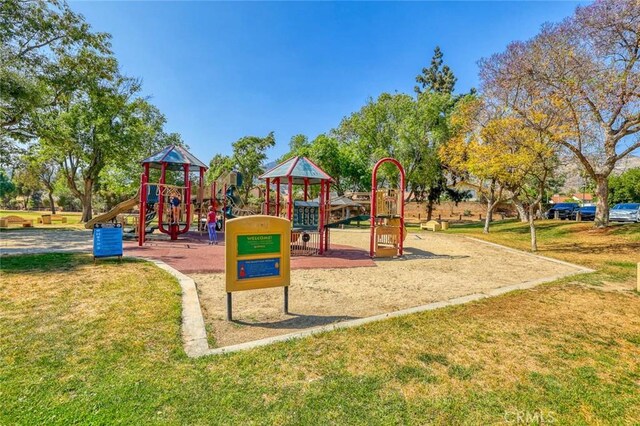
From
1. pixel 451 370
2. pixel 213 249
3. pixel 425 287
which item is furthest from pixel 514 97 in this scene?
pixel 451 370

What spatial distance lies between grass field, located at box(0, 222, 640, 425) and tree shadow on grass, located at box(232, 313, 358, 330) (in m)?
0.56

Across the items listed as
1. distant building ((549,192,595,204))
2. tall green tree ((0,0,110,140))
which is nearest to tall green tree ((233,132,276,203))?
tall green tree ((0,0,110,140))

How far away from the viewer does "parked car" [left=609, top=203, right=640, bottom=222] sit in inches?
946

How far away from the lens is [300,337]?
4281mm

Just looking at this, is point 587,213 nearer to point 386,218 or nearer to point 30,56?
point 386,218

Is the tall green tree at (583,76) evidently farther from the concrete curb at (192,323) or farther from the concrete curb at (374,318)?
the concrete curb at (192,323)

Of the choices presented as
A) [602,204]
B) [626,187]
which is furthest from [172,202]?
[626,187]

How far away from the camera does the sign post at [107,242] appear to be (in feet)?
29.7

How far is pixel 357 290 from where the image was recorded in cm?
708

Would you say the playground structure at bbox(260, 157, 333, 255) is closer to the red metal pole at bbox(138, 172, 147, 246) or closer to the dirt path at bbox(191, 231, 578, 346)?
the dirt path at bbox(191, 231, 578, 346)

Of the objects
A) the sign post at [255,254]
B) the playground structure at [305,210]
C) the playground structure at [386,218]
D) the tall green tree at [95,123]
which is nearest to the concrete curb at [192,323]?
the sign post at [255,254]

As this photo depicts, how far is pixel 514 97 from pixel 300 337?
1959 cm

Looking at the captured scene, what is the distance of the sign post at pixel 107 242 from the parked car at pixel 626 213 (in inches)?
1267

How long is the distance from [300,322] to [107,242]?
7.07 meters
